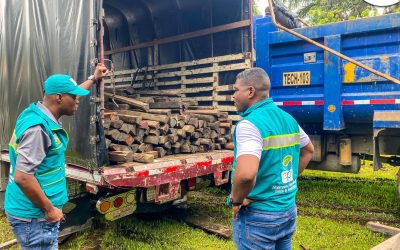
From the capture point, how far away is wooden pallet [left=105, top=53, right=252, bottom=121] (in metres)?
5.23

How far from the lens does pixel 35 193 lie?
6.82 ft

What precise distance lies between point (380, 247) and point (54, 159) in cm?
218

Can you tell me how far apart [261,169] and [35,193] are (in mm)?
1270

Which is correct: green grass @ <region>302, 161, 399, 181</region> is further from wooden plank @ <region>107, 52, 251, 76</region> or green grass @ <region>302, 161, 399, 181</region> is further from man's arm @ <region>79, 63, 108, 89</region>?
man's arm @ <region>79, 63, 108, 89</region>

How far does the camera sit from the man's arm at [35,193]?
2.05 meters

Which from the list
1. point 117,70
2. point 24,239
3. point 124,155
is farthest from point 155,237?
point 117,70

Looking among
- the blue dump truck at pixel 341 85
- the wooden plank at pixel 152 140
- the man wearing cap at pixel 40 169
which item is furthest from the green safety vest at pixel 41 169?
the blue dump truck at pixel 341 85

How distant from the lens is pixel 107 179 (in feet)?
10.6

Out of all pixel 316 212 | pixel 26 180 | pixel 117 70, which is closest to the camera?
pixel 26 180

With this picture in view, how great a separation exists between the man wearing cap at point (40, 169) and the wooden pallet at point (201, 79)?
245cm

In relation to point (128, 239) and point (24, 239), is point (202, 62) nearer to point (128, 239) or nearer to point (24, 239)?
point (128, 239)

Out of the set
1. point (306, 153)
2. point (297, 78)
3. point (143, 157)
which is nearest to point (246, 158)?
point (306, 153)

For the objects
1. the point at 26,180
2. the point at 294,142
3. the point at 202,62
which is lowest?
the point at 26,180

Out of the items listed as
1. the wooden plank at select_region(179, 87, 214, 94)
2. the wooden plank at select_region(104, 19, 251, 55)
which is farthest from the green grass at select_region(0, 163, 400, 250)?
the wooden plank at select_region(104, 19, 251, 55)
